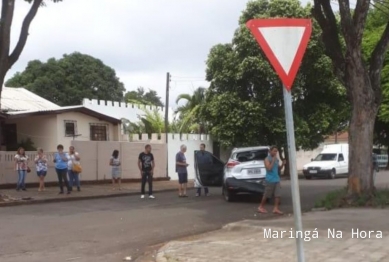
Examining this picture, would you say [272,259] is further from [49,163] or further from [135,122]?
[135,122]

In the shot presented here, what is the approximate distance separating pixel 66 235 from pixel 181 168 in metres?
8.55

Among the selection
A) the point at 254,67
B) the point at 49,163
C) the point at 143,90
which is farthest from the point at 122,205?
the point at 143,90

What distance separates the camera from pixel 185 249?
9.33m

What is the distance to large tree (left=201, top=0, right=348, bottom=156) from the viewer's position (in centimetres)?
3006

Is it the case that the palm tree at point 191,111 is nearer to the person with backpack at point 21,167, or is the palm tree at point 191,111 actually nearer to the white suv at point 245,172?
the person with backpack at point 21,167

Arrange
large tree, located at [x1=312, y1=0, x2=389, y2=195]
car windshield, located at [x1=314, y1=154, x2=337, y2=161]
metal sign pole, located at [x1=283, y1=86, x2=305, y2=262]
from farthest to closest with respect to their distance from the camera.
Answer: car windshield, located at [x1=314, y1=154, x2=337, y2=161] → large tree, located at [x1=312, y1=0, x2=389, y2=195] → metal sign pole, located at [x1=283, y1=86, x2=305, y2=262]

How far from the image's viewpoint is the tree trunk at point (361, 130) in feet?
47.4

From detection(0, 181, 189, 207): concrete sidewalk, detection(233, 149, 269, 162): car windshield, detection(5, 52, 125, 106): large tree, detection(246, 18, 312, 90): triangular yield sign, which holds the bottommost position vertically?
detection(0, 181, 189, 207): concrete sidewalk

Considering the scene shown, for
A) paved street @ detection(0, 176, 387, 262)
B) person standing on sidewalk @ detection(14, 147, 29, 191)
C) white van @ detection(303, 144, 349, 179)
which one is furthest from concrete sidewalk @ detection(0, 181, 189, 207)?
white van @ detection(303, 144, 349, 179)

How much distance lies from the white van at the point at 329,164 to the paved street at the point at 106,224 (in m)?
15.3

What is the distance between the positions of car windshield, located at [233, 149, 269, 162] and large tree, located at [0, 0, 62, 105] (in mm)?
7211

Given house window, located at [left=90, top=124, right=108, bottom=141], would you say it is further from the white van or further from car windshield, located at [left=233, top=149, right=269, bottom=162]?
car windshield, located at [left=233, top=149, right=269, bottom=162]

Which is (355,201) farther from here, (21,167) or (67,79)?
(67,79)

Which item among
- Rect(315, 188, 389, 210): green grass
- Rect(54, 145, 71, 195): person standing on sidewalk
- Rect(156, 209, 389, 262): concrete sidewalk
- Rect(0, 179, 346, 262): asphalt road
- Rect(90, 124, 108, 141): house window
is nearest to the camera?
Rect(156, 209, 389, 262): concrete sidewalk
